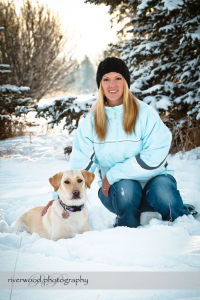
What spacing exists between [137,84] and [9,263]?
4.27 m

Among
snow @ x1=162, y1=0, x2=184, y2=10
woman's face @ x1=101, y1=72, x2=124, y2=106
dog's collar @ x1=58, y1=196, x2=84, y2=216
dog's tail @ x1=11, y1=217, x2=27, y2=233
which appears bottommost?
A: dog's tail @ x1=11, y1=217, x2=27, y2=233

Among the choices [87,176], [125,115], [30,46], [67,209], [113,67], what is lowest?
[67,209]

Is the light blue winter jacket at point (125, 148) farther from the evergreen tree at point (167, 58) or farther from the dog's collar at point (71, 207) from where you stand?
the evergreen tree at point (167, 58)

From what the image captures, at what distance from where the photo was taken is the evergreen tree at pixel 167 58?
4.06 m

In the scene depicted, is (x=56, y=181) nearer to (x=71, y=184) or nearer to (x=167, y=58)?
(x=71, y=184)

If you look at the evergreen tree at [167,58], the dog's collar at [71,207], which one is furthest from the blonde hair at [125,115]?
the evergreen tree at [167,58]

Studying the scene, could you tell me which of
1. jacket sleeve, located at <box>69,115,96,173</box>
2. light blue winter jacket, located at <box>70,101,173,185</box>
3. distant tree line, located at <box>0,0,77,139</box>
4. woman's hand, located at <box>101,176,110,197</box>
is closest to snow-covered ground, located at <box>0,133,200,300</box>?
woman's hand, located at <box>101,176,110,197</box>

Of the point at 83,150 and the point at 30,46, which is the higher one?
the point at 30,46

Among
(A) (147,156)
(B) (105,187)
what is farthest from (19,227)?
(A) (147,156)

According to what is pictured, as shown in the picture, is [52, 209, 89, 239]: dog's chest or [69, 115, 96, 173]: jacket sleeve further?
[69, 115, 96, 173]: jacket sleeve

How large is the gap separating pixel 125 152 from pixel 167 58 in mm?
3281

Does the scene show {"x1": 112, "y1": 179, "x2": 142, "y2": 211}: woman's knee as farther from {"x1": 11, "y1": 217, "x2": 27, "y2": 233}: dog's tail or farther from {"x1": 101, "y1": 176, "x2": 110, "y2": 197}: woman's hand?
{"x1": 11, "y1": 217, "x2": 27, "y2": 233}: dog's tail

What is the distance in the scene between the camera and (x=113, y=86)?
260cm

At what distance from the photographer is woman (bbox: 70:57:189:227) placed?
2381 mm
